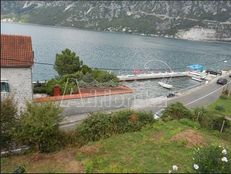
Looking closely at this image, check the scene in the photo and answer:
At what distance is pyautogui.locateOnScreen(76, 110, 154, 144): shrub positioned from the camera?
74.7 ft

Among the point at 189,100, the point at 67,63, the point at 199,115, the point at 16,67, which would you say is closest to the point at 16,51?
the point at 16,67

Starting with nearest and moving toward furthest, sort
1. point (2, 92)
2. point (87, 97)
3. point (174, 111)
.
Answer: point (2, 92)
point (174, 111)
point (87, 97)

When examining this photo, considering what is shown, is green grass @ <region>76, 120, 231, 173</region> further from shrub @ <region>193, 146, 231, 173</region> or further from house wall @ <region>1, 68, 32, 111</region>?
house wall @ <region>1, 68, 32, 111</region>

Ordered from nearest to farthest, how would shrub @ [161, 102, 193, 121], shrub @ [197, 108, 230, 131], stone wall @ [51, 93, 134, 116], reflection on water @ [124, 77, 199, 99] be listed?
shrub @ [197, 108, 230, 131]
shrub @ [161, 102, 193, 121]
stone wall @ [51, 93, 134, 116]
reflection on water @ [124, 77, 199, 99]

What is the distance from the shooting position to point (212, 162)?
59.3 feet

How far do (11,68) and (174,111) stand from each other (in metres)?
15.7

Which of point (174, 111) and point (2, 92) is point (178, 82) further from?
point (2, 92)

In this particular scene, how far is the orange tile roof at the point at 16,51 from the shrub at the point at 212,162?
15906 millimetres

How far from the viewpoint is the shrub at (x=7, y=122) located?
20391mm

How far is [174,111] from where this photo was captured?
101 ft

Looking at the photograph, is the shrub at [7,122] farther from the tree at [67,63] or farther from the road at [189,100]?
the tree at [67,63]

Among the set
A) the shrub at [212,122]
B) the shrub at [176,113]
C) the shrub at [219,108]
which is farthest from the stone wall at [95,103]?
the shrub at [219,108]

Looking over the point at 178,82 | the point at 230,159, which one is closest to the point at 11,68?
the point at 230,159

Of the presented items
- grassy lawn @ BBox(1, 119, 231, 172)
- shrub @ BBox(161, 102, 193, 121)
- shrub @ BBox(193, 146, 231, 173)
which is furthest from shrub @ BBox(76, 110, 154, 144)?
shrub @ BBox(193, 146, 231, 173)
